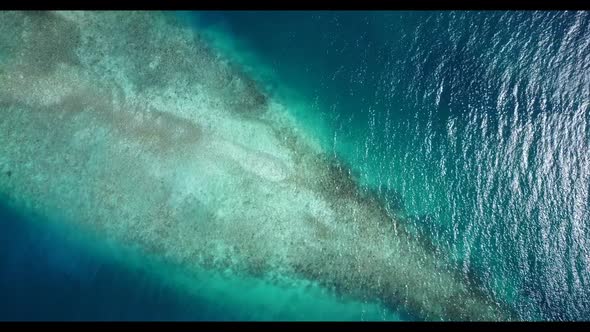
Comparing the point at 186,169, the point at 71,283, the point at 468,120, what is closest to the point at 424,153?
the point at 468,120

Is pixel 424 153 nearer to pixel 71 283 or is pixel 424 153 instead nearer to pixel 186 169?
pixel 186 169

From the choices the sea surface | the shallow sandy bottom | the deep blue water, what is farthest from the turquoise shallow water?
the deep blue water

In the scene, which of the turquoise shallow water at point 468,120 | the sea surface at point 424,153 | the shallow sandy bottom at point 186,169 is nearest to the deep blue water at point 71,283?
the sea surface at point 424,153

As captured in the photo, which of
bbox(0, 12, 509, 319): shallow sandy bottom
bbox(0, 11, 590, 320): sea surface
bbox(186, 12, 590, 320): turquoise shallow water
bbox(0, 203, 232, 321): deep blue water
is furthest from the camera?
bbox(186, 12, 590, 320): turquoise shallow water

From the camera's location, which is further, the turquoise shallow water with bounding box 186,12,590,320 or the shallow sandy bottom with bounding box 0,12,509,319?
the turquoise shallow water with bounding box 186,12,590,320

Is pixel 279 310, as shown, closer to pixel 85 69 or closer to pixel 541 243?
pixel 541 243

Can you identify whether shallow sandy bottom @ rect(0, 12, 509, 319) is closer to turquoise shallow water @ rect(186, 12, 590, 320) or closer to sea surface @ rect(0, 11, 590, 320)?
sea surface @ rect(0, 11, 590, 320)

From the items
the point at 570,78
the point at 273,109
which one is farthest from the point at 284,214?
the point at 570,78

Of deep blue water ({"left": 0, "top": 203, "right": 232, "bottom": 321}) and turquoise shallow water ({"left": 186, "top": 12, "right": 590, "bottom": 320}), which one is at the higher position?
turquoise shallow water ({"left": 186, "top": 12, "right": 590, "bottom": 320})

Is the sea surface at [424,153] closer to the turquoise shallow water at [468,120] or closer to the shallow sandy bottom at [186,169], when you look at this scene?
the turquoise shallow water at [468,120]
